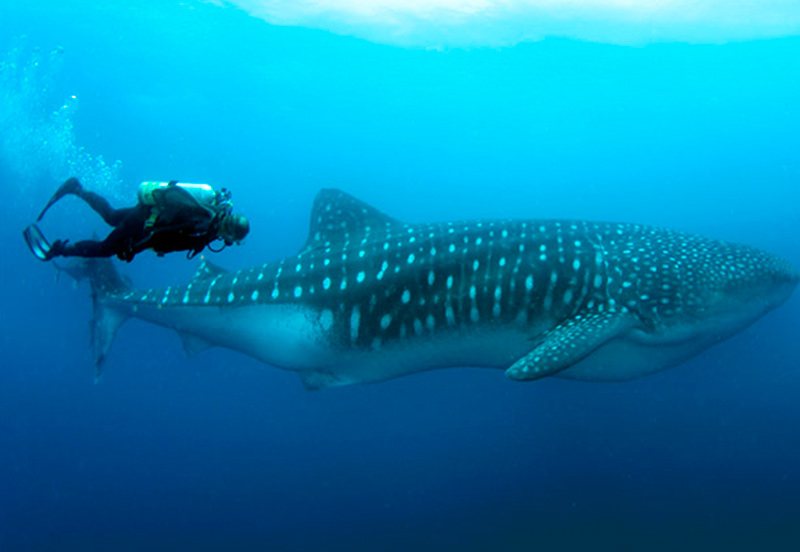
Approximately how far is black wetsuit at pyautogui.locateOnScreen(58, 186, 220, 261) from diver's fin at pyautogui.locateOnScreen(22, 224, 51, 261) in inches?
30.4

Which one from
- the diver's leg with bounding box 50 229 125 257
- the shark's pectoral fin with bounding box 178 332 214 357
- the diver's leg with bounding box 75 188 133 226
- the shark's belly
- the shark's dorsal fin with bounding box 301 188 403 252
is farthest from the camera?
the shark's pectoral fin with bounding box 178 332 214 357

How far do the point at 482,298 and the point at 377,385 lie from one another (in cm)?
1255

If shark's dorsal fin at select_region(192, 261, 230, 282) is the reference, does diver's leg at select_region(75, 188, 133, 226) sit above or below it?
above

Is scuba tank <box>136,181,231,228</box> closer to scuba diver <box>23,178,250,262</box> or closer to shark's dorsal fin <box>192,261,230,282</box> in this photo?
scuba diver <box>23,178,250,262</box>

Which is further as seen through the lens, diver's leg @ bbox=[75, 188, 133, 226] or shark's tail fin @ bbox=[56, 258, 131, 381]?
shark's tail fin @ bbox=[56, 258, 131, 381]

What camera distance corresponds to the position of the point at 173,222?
225 inches

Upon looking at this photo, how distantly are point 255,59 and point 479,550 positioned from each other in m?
29.3

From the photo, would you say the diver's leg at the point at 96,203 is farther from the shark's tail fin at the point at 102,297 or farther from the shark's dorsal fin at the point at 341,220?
the shark's dorsal fin at the point at 341,220

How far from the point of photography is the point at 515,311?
678 cm

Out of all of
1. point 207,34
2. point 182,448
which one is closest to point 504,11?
point 207,34

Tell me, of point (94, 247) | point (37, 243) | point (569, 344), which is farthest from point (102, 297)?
point (569, 344)

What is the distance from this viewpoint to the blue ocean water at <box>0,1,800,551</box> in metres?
11.8

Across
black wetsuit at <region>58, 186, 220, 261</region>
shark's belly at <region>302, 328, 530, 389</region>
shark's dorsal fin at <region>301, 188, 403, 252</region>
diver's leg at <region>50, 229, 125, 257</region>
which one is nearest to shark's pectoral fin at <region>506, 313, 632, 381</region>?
shark's belly at <region>302, 328, 530, 389</region>

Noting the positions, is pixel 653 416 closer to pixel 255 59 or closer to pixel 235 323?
pixel 235 323
